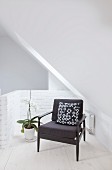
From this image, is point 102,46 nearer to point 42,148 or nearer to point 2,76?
point 42,148

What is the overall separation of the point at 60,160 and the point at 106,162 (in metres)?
0.65

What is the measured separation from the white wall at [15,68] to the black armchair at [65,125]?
2.23m

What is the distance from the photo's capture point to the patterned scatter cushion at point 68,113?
295 cm

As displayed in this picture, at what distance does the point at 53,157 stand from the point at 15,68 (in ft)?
11.2

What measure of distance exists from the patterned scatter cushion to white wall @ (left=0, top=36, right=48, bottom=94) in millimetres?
2395

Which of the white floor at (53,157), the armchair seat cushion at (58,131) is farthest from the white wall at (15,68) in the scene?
the armchair seat cushion at (58,131)

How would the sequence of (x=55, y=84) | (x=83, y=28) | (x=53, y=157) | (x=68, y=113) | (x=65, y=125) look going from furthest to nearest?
(x=55, y=84), (x=68, y=113), (x=65, y=125), (x=53, y=157), (x=83, y=28)

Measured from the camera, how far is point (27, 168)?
2.20 metres

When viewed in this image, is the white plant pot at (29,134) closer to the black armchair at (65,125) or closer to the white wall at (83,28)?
the black armchair at (65,125)

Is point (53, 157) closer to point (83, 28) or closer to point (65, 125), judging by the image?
point (65, 125)

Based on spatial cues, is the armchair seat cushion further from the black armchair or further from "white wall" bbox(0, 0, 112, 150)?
"white wall" bbox(0, 0, 112, 150)

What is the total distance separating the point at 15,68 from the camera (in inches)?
207

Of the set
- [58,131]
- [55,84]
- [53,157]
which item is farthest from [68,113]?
[55,84]

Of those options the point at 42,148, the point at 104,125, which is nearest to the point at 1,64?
the point at 42,148
